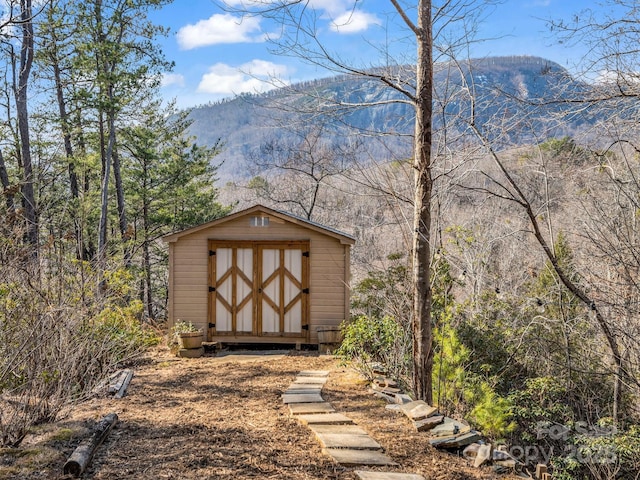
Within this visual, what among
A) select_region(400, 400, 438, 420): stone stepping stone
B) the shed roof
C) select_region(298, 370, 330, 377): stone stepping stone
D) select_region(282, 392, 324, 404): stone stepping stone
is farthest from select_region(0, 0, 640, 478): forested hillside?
select_region(282, 392, 324, 404): stone stepping stone

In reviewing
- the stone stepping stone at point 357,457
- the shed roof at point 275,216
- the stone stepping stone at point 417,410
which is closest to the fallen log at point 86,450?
the stone stepping stone at point 357,457

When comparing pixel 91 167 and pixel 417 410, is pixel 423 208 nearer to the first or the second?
pixel 417 410

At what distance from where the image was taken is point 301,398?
5.71m

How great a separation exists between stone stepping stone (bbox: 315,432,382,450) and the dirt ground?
3.1 inches

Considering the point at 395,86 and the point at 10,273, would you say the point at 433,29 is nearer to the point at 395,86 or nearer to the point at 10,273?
the point at 395,86

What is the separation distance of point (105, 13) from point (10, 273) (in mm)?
12268

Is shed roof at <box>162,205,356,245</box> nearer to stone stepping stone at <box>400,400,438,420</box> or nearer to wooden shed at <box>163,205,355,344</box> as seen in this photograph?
wooden shed at <box>163,205,355,344</box>

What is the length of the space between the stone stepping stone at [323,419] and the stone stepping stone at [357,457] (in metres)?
0.71

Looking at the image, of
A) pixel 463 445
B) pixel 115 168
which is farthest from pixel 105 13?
pixel 463 445

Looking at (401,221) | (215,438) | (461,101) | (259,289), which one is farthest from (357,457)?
(259,289)

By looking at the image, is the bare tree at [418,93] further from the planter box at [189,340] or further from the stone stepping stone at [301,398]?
the planter box at [189,340]

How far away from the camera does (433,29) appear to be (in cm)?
593

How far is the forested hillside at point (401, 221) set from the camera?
534 centimetres

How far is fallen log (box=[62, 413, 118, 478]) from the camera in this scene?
11.4ft
